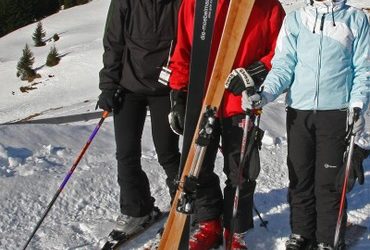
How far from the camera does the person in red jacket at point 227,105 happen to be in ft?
9.70

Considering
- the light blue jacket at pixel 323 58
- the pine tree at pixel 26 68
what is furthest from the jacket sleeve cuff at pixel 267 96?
the pine tree at pixel 26 68

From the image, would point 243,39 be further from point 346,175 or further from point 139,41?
point 346,175

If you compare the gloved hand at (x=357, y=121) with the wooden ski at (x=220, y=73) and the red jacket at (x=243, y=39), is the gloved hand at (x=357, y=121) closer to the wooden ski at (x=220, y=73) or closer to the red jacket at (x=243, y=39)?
the red jacket at (x=243, y=39)

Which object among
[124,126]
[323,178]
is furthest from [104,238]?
[323,178]

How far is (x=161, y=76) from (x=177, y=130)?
1.14 feet

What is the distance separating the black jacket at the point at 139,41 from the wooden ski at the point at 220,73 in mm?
551

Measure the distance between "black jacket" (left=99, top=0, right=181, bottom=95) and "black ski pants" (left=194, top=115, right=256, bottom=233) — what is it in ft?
1.57

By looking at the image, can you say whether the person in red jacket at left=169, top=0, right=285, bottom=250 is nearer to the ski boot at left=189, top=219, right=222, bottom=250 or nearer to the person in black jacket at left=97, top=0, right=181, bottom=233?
the ski boot at left=189, top=219, right=222, bottom=250

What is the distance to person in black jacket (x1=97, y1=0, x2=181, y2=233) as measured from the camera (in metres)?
A: 3.27

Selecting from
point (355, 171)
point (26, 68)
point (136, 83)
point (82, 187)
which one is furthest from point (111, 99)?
point (26, 68)

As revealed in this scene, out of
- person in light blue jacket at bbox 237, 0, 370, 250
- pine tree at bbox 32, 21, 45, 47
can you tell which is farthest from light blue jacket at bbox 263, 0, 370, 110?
pine tree at bbox 32, 21, 45, 47

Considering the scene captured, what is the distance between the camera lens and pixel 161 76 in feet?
10.7

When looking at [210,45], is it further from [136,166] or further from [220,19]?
[136,166]

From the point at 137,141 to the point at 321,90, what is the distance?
3.96ft
